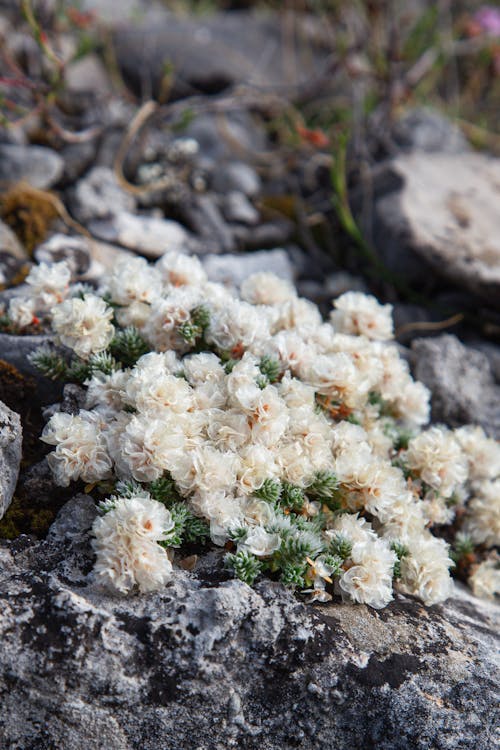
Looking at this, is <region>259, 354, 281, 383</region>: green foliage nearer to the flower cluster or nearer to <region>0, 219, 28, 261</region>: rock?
the flower cluster

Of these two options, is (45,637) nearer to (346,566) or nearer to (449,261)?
(346,566)

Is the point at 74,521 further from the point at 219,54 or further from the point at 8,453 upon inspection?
the point at 219,54

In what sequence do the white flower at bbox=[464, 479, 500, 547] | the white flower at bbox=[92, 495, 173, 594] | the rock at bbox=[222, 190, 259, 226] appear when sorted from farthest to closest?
1. the rock at bbox=[222, 190, 259, 226]
2. the white flower at bbox=[464, 479, 500, 547]
3. the white flower at bbox=[92, 495, 173, 594]

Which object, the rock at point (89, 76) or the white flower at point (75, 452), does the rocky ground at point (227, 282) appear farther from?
the white flower at point (75, 452)

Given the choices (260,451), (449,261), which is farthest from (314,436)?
(449,261)

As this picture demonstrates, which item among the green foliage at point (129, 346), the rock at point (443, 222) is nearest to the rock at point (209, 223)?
the rock at point (443, 222)

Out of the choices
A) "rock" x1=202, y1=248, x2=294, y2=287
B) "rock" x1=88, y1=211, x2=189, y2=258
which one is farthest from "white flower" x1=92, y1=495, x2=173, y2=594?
"rock" x1=88, y1=211, x2=189, y2=258
